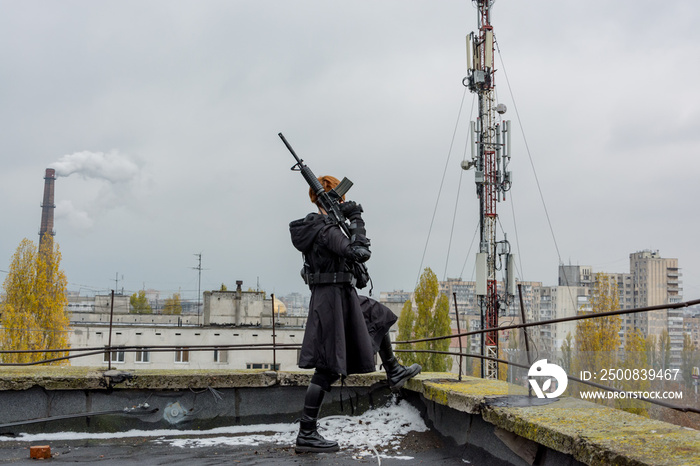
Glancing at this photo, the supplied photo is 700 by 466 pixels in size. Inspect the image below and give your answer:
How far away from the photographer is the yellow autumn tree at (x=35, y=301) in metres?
36.1

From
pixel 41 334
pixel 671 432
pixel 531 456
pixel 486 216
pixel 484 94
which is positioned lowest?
pixel 41 334

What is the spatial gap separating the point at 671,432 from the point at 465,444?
164 cm

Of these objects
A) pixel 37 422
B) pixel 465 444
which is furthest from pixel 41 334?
pixel 465 444

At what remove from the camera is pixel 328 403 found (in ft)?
19.5

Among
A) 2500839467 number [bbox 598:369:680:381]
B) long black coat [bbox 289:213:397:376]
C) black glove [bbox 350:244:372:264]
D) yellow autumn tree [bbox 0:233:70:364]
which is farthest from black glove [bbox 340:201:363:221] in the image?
yellow autumn tree [bbox 0:233:70:364]

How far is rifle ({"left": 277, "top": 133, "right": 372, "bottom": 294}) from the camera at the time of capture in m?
4.88

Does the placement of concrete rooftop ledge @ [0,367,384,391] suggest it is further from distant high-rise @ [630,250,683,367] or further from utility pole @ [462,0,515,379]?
distant high-rise @ [630,250,683,367]

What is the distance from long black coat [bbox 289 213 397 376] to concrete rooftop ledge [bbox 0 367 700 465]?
746mm

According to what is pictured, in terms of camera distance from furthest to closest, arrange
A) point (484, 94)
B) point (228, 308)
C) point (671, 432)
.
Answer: point (228, 308) → point (484, 94) → point (671, 432)

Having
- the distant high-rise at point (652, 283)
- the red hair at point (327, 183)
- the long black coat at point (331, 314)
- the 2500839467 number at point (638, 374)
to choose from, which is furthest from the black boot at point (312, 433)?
the distant high-rise at point (652, 283)

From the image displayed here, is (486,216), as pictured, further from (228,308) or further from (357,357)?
(357,357)

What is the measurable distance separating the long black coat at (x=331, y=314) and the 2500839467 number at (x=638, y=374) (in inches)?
64.9

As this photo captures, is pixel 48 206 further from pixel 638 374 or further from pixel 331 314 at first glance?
pixel 638 374

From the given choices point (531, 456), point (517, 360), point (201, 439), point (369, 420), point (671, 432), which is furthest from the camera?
point (369, 420)
